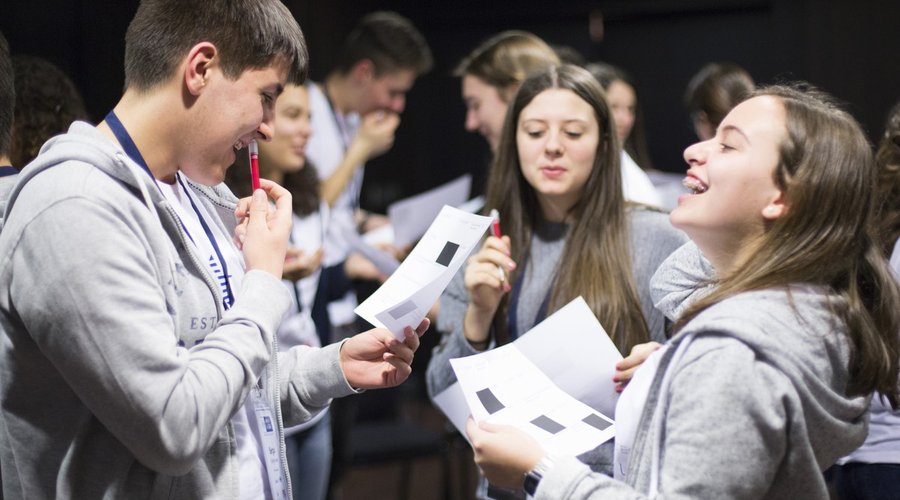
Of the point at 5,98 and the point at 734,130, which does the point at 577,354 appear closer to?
the point at 734,130

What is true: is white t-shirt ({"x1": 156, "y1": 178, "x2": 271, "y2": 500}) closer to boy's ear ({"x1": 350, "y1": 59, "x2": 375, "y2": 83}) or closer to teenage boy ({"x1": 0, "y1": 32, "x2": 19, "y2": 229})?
teenage boy ({"x1": 0, "y1": 32, "x2": 19, "y2": 229})

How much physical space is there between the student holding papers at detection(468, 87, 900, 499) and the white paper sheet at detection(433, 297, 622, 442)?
0.28 meters

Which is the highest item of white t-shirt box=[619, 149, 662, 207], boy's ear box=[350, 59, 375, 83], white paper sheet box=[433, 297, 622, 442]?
boy's ear box=[350, 59, 375, 83]

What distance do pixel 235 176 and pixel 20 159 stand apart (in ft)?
3.17

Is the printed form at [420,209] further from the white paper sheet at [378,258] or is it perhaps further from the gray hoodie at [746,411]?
the gray hoodie at [746,411]

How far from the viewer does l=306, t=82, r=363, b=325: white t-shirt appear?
386cm

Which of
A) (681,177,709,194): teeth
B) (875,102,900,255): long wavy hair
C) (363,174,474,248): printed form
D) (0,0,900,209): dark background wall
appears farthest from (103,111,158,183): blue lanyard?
(0,0,900,209): dark background wall

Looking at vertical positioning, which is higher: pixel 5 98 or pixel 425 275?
pixel 5 98

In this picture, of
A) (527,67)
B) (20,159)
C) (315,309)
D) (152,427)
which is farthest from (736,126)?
(315,309)

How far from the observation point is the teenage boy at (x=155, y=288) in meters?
1.18

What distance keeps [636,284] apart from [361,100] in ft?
8.20

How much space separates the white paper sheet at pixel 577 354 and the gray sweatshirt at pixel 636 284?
344mm

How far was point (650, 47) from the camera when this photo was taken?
6375 millimetres

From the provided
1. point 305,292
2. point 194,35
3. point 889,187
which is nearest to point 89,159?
point 194,35
